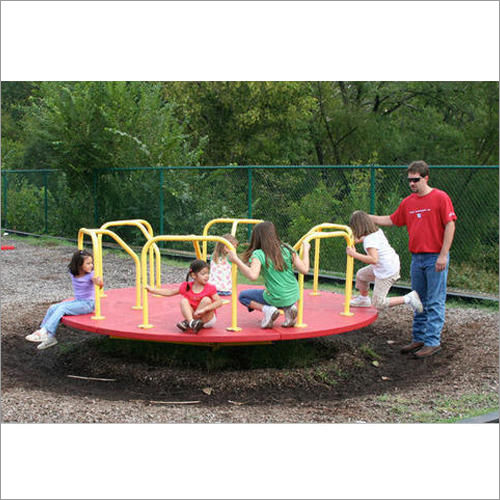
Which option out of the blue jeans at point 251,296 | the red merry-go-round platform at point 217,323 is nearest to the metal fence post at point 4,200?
the red merry-go-round platform at point 217,323

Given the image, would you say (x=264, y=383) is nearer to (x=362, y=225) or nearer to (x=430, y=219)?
(x=362, y=225)

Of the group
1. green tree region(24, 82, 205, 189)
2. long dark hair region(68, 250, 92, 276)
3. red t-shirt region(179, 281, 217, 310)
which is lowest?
red t-shirt region(179, 281, 217, 310)

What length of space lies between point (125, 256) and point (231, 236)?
8.06 m

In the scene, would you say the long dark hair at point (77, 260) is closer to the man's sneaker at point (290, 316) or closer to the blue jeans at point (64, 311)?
the blue jeans at point (64, 311)

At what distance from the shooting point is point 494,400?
5.61 metres

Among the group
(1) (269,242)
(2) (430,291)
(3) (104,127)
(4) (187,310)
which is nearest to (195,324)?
(4) (187,310)

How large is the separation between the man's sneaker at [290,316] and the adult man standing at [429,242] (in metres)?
1.45

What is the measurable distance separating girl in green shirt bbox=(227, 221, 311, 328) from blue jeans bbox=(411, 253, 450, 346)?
4.54 feet

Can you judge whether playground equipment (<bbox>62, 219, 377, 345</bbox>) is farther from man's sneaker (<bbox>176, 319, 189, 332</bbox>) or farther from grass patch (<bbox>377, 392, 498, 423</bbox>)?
grass patch (<bbox>377, 392, 498, 423</bbox>)

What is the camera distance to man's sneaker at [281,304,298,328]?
6.16m

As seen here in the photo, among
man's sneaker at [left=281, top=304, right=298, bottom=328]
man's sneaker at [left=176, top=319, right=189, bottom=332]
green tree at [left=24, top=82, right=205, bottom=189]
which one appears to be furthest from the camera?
green tree at [left=24, top=82, right=205, bottom=189]

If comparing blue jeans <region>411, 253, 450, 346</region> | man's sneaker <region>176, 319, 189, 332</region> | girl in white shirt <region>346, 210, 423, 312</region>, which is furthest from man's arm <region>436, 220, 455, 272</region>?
man's sneaker <region>176, 319, 189, 332</region>

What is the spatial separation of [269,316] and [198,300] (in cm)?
65

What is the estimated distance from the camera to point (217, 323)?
6.44m
